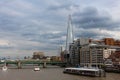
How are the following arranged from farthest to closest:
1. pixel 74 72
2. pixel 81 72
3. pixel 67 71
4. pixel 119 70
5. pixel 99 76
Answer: pixel 119 70 < pixel 67 71 < pixel 74 72 < pixel 81 72 < pixel 99 76

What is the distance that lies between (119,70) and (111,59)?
67.2 meters

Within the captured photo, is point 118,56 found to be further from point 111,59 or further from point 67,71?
point 67,71

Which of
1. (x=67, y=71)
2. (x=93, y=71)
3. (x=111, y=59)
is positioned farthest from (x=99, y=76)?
(x=111, y=59)

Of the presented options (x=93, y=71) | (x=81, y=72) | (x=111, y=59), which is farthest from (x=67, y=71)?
(x=111, y=59)

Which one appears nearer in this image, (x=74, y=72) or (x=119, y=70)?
(x=74, y=72)

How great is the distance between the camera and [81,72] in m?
106

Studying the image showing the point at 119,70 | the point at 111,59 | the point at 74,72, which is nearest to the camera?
the point at 74,72

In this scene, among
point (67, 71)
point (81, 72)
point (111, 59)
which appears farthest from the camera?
point (111, 59)

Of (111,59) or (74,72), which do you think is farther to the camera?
(111,59)

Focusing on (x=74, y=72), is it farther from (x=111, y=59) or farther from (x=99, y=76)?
(x=111, y=59)

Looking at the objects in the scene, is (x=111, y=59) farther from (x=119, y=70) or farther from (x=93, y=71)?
(x=93, y=71)

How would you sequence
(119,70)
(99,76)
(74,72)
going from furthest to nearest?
(119,70) → (74,72) → (99,76)

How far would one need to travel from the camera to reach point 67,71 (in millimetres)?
121188

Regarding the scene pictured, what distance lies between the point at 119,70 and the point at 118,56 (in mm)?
70050
